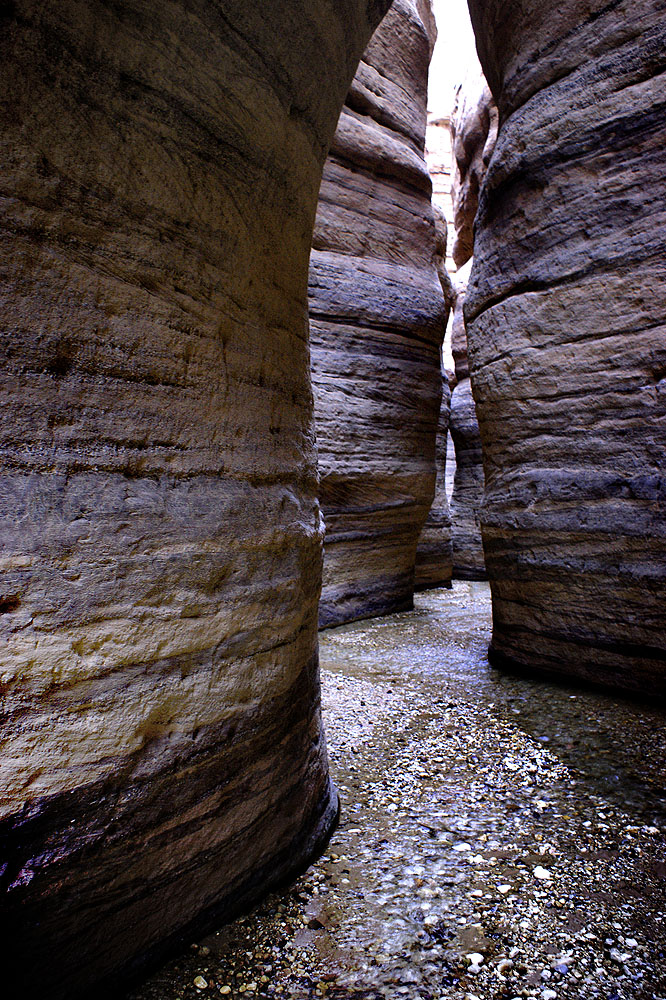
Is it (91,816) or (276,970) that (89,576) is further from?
(276,970)

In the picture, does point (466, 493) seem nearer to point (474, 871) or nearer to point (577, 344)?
point (577, 344)

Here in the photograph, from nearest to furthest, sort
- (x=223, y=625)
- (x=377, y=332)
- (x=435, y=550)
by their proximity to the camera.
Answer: (x=223, y=625) < (x=377, y=332) < (x=435, y=550)

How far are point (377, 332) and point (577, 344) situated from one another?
236cm

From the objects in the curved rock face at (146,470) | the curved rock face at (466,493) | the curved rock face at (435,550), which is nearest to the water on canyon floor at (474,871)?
the curved rock face at (146,470)

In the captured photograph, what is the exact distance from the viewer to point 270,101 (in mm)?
1529

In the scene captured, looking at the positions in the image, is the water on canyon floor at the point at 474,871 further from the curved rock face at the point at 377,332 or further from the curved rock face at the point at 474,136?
the curved rock face at the point at 474,136

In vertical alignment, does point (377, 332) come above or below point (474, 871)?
above

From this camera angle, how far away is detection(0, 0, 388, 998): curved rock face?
1073mm

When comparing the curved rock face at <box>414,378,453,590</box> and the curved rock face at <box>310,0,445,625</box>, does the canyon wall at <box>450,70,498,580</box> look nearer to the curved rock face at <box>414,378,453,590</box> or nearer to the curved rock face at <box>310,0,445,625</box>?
the curved rock face at <box>414,378,453,590</box>

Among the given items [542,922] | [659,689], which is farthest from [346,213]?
[542,922]

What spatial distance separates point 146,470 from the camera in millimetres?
1273

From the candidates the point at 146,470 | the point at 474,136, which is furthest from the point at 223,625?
the point at 474,136

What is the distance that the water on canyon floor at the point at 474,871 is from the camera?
1317 mm

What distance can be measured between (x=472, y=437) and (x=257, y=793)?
9036 mm
